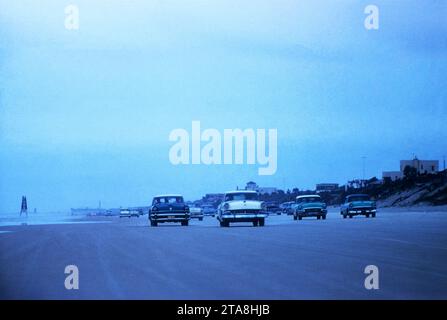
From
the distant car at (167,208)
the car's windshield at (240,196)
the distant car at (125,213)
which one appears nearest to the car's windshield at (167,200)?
the distant car at (167,208)

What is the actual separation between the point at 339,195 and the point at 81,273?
387 ft

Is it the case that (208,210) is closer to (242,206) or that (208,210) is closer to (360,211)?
(360,211)

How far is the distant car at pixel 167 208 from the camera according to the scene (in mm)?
44531

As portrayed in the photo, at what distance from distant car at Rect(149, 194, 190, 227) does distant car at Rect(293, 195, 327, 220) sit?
14.5 meters

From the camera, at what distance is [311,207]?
57.1 meters

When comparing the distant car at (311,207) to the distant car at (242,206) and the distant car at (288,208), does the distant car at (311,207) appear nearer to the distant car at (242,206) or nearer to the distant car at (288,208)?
the distant car at (242,206)

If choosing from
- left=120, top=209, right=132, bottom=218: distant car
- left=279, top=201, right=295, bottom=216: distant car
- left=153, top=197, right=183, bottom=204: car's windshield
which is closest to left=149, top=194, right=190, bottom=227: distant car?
left=153, top=197, right=183, bottom=204: car's windshield

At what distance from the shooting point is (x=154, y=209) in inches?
1758

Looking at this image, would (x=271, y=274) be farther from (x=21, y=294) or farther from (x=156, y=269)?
(x=21, y=294)

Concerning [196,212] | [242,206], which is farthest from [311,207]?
[242,206]

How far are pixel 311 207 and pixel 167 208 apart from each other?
608 inches

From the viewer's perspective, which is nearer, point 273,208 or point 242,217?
point 242,217

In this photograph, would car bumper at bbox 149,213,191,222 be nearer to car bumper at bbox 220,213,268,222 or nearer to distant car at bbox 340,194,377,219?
car bumper at bbox 220,213,268,222

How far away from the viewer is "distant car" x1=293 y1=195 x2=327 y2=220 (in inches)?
2238
